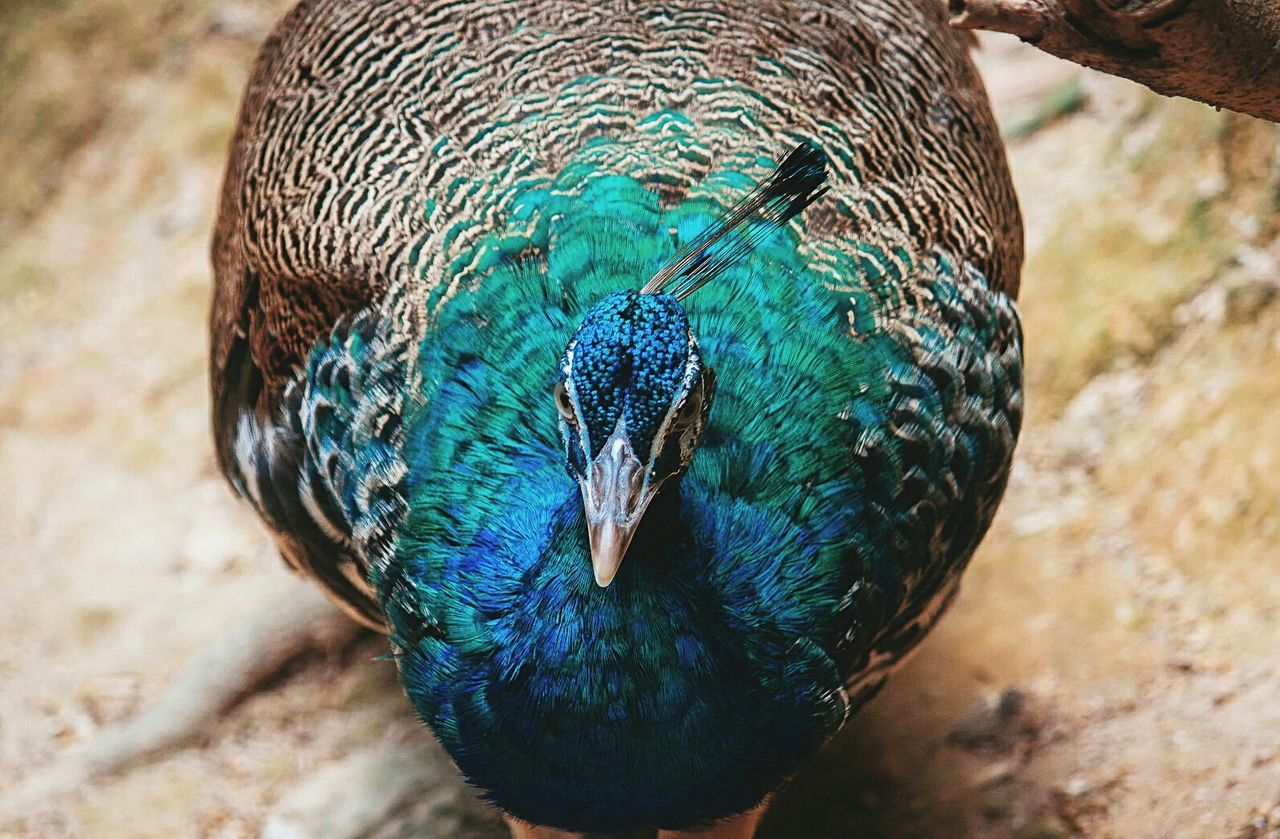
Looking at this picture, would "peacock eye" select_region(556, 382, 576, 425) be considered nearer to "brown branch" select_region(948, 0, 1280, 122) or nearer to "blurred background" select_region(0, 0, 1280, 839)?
"brown branch" select_region(948, 0, 1280, 122)

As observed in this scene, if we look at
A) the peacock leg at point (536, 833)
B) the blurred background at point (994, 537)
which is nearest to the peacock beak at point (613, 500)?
the peacock leg at point (536, 833)

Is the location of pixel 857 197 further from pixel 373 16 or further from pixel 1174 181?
pixel 1174 181

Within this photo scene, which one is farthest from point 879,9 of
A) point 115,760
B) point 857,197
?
point 115,760

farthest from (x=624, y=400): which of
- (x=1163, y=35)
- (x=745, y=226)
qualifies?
(x=1163, y=35)

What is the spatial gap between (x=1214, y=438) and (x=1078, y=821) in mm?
1346

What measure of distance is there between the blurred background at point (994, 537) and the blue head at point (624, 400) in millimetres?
1998

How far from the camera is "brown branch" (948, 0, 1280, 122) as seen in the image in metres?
2.51

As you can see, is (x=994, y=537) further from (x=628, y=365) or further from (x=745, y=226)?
(x=628, y=365)

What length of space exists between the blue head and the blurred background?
2.00m

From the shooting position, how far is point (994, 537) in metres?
4.81

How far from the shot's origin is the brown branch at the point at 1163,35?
251 centimetres

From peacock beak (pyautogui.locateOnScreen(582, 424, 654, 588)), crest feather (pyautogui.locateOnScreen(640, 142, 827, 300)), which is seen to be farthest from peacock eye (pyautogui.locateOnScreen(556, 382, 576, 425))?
crest feather (pyautogui.locateOnScreen(640, 142, 827, 300))

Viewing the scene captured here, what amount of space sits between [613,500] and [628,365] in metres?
0.23

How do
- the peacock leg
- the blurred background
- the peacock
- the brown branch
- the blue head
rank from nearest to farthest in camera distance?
1. the blue head
2. the brown branch
3. the peacock
4. the peacock leg
5. the blurred background
